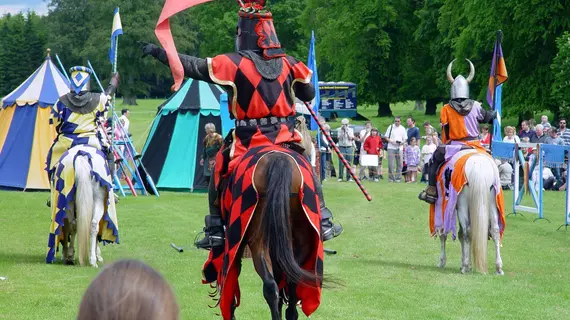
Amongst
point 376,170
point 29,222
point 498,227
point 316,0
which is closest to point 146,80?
point 316,0

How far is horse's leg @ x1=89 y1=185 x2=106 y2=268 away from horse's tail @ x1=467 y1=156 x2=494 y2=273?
4.40 meters

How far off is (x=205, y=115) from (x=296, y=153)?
18917mm

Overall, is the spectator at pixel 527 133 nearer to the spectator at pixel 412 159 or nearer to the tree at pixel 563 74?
the spectator at pixel 412 159

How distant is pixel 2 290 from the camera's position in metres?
10.4

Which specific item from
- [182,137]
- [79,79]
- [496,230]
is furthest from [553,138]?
[79,79]

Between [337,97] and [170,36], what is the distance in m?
53.2

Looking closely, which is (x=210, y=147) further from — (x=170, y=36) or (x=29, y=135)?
(x=170, y=36)

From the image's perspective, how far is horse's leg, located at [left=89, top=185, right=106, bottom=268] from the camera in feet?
40.1

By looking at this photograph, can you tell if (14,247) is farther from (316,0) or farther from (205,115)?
(316,0)

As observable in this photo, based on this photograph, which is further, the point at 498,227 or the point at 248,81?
the point at 498,227

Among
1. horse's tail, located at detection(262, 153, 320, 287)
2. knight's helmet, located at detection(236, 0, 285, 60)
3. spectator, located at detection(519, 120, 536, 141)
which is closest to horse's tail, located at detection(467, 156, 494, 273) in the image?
knight's helmet, located at detection(236, 0, 285, 60)

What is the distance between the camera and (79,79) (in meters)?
12.3

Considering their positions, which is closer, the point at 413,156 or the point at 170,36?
the point at 170,36

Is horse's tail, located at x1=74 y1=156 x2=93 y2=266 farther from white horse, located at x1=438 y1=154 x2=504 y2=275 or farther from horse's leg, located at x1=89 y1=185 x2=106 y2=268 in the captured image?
white horse, located at x1=438 y1=154 x2=504 y2=275
